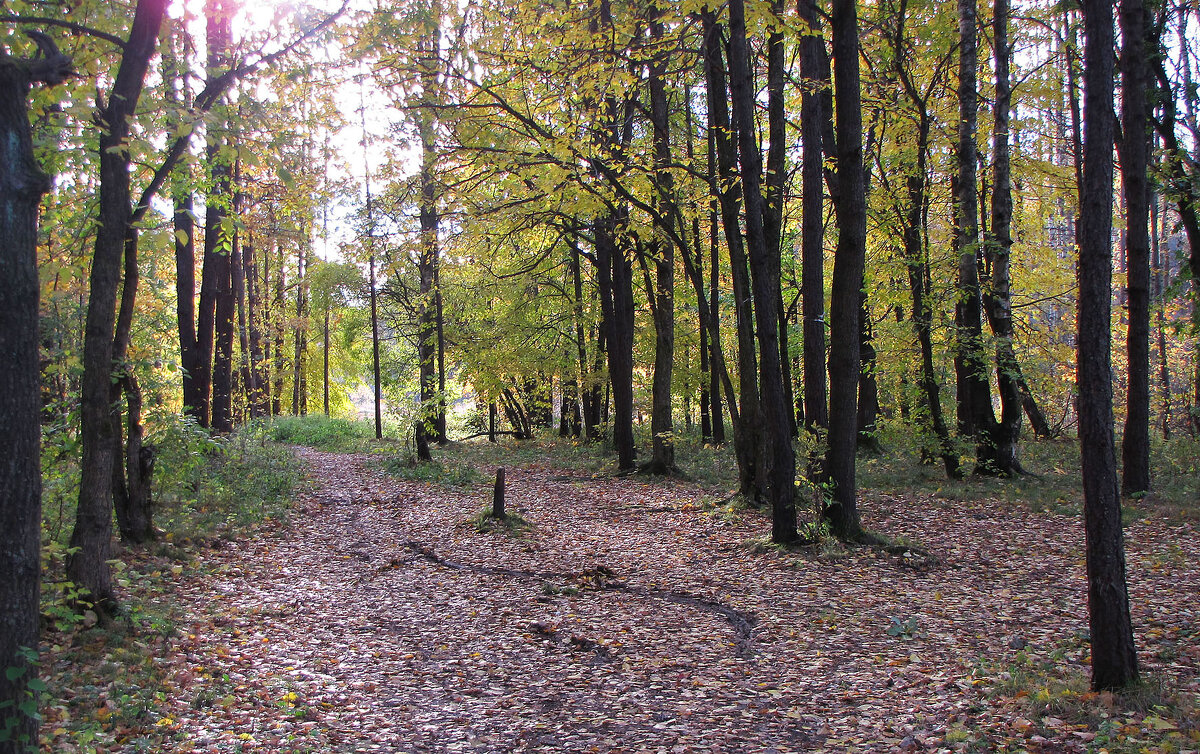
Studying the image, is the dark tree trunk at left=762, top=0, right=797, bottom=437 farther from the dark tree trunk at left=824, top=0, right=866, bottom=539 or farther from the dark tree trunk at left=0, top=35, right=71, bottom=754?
the dark tree trunk at left=0, top=35, right=71, bottom=754

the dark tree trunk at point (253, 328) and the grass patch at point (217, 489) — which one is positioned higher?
the dark tree trunk at point (253, 328)

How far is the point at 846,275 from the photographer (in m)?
9.04

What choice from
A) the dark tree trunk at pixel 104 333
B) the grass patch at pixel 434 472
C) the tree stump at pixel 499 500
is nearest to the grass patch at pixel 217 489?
the dark tree trunk at pixel 104 333

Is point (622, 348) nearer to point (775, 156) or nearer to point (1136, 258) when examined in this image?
point (775, 156)

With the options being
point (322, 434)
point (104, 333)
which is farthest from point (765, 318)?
point (322, 434)

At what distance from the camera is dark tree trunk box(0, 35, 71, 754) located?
10.5 ft

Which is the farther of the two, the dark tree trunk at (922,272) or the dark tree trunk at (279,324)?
the dark tree trunk at (279,324)

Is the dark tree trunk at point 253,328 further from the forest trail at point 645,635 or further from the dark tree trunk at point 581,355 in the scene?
the forest trail at point 645,635

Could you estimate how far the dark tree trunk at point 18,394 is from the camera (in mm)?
3191

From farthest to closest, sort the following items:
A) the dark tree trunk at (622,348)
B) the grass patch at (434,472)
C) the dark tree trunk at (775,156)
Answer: the dark tree trunk at (622,348) < the grass patch at (434,472) < the dark tree trunk at (775,156)

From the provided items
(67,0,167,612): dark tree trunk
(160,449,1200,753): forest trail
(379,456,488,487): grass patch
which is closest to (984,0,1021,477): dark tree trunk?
(160,449,1200,753): forest trail

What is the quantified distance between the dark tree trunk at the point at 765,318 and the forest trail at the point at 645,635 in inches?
28.8

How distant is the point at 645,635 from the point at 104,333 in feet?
18.0

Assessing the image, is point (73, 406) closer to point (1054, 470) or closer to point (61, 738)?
point (61, 738)
